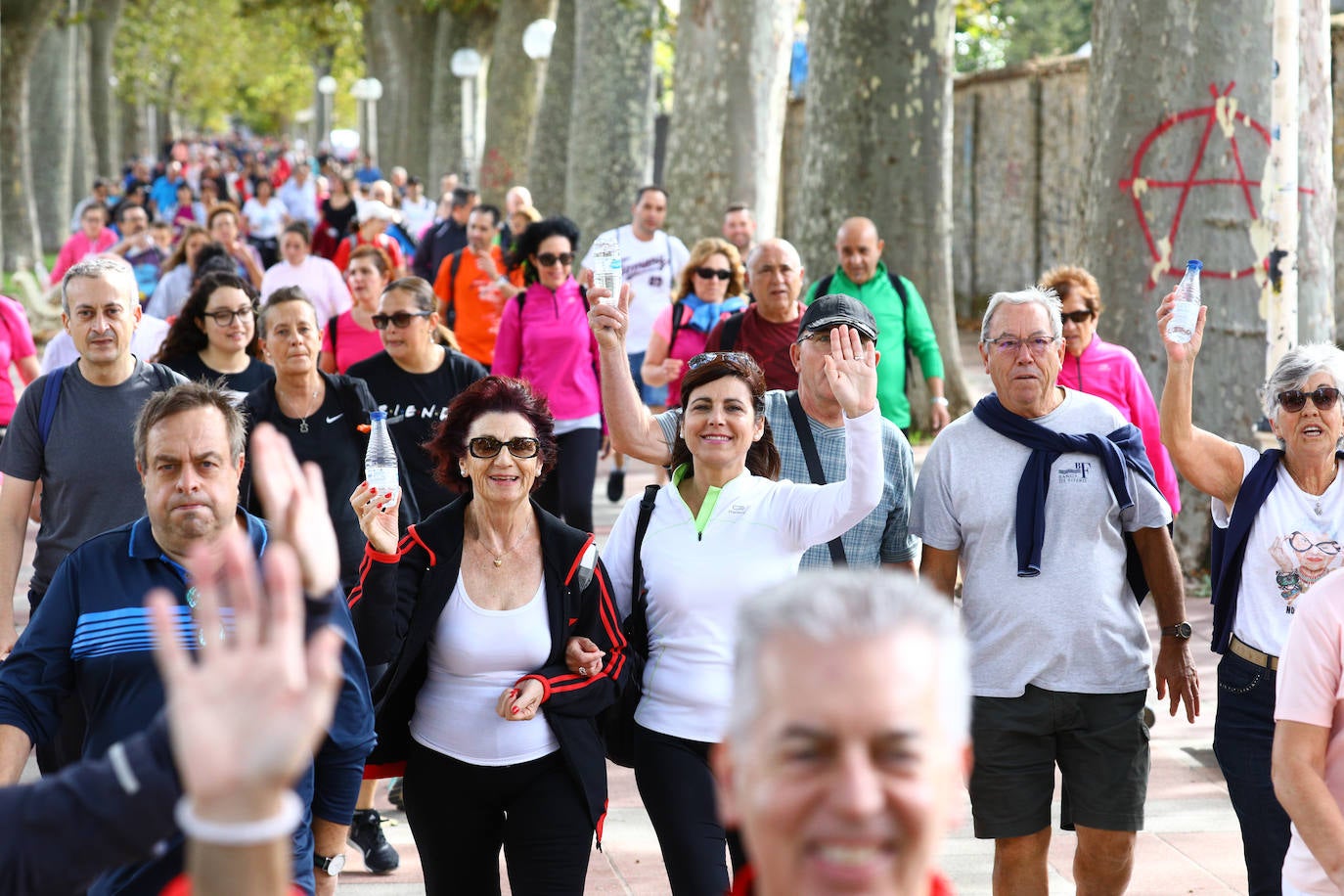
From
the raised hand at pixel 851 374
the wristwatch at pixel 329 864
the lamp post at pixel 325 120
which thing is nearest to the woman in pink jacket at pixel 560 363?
the raised hand at pixel 851 374

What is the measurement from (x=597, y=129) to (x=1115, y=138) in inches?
467

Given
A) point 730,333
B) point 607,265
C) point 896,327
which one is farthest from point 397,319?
point 896,327

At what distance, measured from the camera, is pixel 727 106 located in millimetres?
15953

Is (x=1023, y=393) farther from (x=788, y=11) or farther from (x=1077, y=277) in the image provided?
(x=788, y=11)

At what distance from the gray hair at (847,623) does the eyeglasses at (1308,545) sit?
2725mm

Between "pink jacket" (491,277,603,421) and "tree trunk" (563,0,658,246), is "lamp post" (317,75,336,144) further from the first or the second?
"pink jacket" (491,277,603,421)

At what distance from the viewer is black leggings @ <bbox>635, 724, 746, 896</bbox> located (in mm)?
4531

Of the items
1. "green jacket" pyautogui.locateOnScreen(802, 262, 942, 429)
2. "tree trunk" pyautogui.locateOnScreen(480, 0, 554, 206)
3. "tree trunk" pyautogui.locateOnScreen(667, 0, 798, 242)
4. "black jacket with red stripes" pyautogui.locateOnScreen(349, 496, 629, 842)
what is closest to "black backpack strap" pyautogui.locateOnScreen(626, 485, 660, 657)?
"black jacket with red stripes" pyautogui.locateOnScreen(349, 496, 629, 842)

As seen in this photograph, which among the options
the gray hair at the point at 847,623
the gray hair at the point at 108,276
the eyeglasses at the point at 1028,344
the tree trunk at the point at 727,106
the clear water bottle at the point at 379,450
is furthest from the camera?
the tree trunk at the point at 727,106

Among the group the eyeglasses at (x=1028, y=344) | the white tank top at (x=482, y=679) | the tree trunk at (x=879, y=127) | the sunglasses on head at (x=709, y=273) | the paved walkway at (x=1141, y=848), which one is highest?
the tree trunk at (x=879, y=127)

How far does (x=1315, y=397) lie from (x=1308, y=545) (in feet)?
1.33

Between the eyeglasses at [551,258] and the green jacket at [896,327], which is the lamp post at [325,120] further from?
the green jacket at [896,327]

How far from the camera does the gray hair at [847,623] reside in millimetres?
2150

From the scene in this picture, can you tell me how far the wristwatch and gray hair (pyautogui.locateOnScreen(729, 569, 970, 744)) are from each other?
7.43 ft
